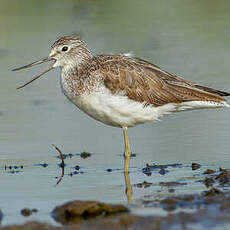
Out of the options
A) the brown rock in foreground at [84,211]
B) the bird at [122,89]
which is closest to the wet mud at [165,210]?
the brown rock in foreground at [84,211]

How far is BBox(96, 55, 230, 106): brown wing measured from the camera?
11359 mm

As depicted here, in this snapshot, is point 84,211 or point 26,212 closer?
point 84,211

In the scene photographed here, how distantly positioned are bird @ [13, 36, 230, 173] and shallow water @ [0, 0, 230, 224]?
706 mm

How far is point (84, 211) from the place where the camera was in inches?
327

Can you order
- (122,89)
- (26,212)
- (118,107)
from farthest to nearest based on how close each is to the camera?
(122,89) → (118,107) → (26,212)

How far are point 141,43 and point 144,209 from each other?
11.5m

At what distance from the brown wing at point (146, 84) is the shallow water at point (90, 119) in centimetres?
87

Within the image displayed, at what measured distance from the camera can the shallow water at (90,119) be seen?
34.0ft

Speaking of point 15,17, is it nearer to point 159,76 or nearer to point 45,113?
point 45,113

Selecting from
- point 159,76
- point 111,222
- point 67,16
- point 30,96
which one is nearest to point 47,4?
point 67,16

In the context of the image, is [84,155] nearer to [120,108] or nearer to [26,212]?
[120,108]

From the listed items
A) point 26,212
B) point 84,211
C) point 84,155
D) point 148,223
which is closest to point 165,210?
point 148,223

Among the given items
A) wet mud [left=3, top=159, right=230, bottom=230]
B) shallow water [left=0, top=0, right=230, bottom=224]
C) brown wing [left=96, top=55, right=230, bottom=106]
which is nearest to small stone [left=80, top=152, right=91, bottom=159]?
shallow water [left=0, top=0, right=230, bottom=224]

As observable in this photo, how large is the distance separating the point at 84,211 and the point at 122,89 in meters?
3.42
